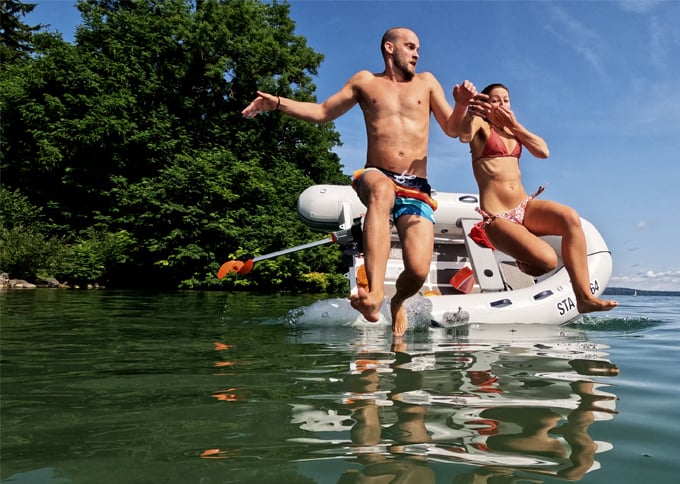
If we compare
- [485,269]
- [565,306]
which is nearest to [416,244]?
[565,306]

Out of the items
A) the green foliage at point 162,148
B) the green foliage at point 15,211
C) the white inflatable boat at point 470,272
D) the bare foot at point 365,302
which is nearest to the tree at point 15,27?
the green foliage at point 162,148

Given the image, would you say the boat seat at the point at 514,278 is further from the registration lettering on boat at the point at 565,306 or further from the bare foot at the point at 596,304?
the bare foot at the point at 596,304

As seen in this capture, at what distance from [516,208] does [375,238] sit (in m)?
1.34

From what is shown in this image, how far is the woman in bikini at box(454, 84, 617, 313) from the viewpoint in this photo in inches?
146

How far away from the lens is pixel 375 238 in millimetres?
3221

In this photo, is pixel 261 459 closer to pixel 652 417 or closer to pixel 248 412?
pixel 248 412

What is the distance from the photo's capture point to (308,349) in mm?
3328

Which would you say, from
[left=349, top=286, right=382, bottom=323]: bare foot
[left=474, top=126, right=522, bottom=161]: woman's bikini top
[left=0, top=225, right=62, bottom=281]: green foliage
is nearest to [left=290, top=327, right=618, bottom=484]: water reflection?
[left=349, top=286, right=382, bottom=323]: bare foot

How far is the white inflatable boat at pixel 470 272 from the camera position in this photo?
522 centimetres

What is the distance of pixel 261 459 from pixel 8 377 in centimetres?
166

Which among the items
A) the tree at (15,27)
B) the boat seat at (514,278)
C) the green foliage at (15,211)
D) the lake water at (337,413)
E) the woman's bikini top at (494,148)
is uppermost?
the tree at (15,27)

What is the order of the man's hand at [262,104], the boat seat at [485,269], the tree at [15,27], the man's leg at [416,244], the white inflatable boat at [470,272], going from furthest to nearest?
the tree at [15,27] → the boat seat at [485,269] → the white inflatable boat at [470,272] → the man's hand at [262,104] → the man's leg at [416,244]

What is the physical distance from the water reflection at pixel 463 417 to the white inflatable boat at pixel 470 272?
2.33 meters

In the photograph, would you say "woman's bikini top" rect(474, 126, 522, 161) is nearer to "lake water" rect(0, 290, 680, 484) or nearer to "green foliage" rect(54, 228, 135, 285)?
"lake water" rect(0, 290, 680, 484)
